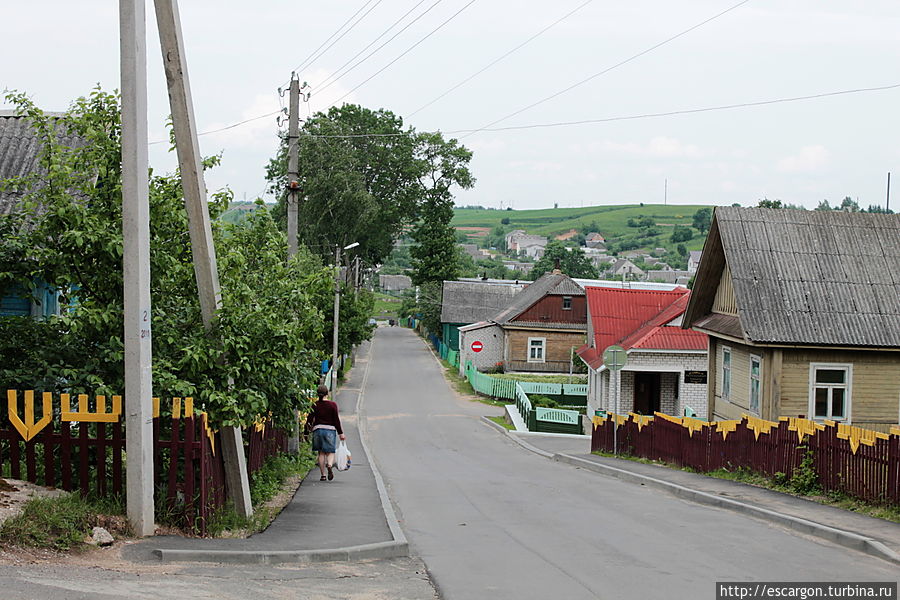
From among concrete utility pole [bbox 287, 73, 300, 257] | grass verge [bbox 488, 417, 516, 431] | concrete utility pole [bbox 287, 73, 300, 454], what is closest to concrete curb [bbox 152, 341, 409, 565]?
concrete utility pole [bbox 287, 73, 300, 454]

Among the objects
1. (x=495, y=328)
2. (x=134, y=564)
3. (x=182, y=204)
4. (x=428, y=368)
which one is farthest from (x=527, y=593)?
(x=428, y=368)

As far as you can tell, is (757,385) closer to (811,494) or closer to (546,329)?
(811,494)

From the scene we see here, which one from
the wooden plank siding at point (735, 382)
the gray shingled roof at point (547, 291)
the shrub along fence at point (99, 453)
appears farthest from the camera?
the gray shingled roof at point (547, 291)

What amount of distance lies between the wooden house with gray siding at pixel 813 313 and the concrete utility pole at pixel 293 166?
10.3 meters

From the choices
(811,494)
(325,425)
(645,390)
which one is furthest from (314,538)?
(645,390)

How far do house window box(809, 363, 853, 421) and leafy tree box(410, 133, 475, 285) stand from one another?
159 ft

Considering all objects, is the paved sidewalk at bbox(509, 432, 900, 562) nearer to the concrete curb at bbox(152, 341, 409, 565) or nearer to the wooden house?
the concrete curb at bbox(152, 341, 409, 565)

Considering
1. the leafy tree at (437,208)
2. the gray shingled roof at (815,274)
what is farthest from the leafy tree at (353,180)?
the gray shingled roof at (815,274)

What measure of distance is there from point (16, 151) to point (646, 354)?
26329 millimetres

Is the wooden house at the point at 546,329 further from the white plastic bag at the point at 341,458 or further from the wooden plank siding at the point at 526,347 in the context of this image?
the white plastic bag at the point at 341,458

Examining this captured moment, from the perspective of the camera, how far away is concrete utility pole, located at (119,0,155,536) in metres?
8.62

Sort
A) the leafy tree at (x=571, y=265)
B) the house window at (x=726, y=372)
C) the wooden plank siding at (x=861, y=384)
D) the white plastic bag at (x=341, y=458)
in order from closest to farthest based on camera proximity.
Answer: the white plastic bag at (x=341, y=458), the wooden plank siding at (x=861, y=384), the house window at (x=726, y=372), the leafy tree at (x=571, y=265)

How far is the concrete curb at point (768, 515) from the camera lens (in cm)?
1038

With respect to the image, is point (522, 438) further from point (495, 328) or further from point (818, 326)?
point (495, 328)
